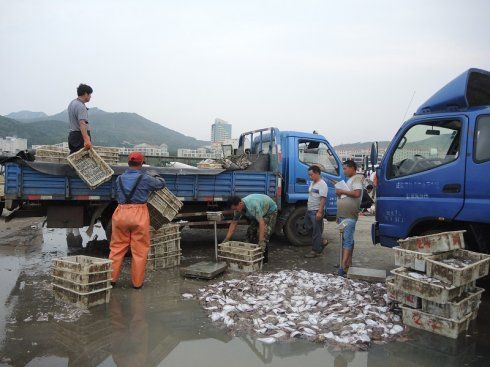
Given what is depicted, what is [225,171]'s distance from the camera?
25.2 feet

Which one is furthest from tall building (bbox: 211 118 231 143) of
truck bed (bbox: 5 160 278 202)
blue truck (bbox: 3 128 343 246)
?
truck bed (bbox: 5 160 278 202)

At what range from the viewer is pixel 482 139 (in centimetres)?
476

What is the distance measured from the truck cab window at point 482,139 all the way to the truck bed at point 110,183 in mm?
4083

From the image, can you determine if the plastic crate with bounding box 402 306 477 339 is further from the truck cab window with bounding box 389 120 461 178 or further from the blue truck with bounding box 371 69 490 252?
the truck cab window with bounding box 389 120 461 178

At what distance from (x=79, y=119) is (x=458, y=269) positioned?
6.06 meters

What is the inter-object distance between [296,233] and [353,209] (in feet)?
8.69

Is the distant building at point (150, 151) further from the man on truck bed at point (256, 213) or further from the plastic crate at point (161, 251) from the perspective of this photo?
the man on truck bed at point (256, 213)

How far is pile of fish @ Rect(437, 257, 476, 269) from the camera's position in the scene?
411 centimetres

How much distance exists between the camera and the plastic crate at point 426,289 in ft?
12.5

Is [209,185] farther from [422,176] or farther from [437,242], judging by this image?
[437,242]

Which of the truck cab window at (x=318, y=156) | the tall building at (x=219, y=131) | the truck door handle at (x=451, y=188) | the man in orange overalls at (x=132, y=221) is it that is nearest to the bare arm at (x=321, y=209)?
the truck cab window at (x=318, y=156)

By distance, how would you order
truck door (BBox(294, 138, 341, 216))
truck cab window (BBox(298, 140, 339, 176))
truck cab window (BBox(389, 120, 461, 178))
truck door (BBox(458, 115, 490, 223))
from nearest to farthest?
truck door (BBox(458, 115, 490, 223))
truck cab window (BBox(389, 120, 461, 178))
truck door (BBox(294, 138, 341, 216))
truck cab window (BBox(298, 140, 339, 176))

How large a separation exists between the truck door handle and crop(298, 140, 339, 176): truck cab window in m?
3.67

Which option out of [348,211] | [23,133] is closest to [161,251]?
[348,211]
